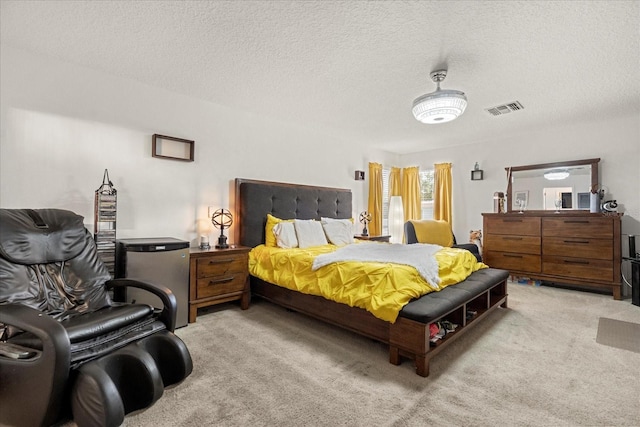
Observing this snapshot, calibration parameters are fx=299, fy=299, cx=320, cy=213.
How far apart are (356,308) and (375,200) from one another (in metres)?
3.63

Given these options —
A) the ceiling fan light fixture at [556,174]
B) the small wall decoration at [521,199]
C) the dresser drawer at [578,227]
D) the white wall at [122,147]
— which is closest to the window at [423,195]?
the small wall decoration at [521,199]

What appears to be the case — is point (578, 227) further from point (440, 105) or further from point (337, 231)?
point (337, 231)

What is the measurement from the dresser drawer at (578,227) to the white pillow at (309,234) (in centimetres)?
322

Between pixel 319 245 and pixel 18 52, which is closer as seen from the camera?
pixel 18 52

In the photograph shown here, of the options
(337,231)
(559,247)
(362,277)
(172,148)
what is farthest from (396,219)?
(172,148)

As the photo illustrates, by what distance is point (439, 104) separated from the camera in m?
2.58

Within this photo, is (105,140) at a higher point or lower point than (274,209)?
higher

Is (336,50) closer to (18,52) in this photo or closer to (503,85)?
(503,85)

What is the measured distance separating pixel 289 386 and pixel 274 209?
248 cm

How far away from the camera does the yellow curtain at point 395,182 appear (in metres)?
6.26

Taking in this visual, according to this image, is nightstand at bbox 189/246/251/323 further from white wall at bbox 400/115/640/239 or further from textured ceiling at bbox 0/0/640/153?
white wall at bbox 400/115/640/239

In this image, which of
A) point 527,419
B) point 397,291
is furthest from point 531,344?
point 397,291

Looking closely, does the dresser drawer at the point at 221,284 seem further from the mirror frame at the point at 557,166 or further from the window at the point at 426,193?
the mirror frame at the point at 557,166

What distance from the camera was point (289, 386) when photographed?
185cm
